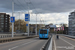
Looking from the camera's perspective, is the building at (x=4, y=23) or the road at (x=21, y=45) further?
the building at (x=4, y=23)

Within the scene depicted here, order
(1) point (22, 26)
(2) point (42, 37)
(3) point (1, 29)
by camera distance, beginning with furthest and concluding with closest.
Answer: (1) point (22, 26), (3) point (1, 29), (2) point (42, 37)

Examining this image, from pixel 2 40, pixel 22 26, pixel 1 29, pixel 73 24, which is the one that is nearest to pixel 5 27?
pixel 1 29

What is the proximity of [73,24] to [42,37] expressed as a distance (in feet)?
299

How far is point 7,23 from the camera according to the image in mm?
130875

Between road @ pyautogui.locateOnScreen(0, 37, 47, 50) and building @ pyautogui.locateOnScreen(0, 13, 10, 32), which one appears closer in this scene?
road @ pyautogui.locateOnScreen(0, 37, 47, 50)

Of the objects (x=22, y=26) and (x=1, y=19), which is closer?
(x=1, y=19)

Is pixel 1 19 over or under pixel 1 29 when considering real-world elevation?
over

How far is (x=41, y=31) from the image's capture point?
4738cm

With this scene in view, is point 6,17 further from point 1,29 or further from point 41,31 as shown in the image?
point 41,31

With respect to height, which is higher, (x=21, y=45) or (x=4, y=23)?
(x=4, y=23)

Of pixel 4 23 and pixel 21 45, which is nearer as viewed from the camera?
pixel 21 45

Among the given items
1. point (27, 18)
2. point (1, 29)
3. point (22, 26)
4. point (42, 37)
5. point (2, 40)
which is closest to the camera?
point (2, 40)

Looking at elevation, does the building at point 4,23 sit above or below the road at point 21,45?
above

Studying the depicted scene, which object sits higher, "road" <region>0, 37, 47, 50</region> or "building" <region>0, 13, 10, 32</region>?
"building" <region>0, 13, 10, 32</region>
